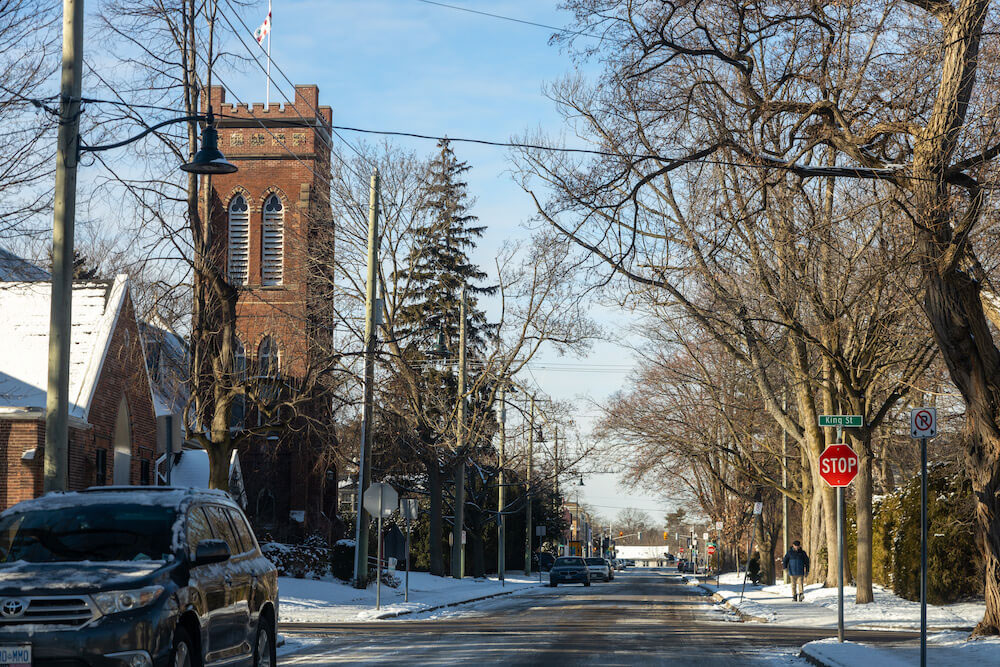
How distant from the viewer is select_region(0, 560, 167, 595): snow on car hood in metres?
8.64

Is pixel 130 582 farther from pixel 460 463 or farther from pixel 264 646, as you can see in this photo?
pixel 460 463

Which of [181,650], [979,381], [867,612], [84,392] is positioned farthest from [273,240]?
[181,650]

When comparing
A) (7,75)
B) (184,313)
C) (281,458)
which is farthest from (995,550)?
(281,458)

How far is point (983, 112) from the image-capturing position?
16.0m

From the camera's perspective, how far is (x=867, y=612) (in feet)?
90.6

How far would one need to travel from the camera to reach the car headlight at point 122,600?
28.2 feet

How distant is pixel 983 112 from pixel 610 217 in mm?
5905

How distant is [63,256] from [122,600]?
603 centimetres

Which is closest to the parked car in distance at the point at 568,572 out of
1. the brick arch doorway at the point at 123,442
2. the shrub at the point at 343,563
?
the shrub at the point at 343,563

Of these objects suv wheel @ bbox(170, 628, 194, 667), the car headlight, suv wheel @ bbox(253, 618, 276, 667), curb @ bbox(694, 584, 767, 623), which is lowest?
curb @ bbox(694, 584, 767, 623)

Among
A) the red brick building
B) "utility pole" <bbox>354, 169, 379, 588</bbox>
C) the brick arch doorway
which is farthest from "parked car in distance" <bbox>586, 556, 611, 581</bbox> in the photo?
the brick arch doorway

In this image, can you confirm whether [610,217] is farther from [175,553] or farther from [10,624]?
[10,624]

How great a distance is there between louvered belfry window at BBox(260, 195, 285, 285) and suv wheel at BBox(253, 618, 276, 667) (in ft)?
125

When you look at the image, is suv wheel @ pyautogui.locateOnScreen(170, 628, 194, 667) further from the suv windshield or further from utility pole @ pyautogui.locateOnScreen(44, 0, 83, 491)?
utility pole @ pyautogui.locateOnScreen(44, 0, 83, 491)
